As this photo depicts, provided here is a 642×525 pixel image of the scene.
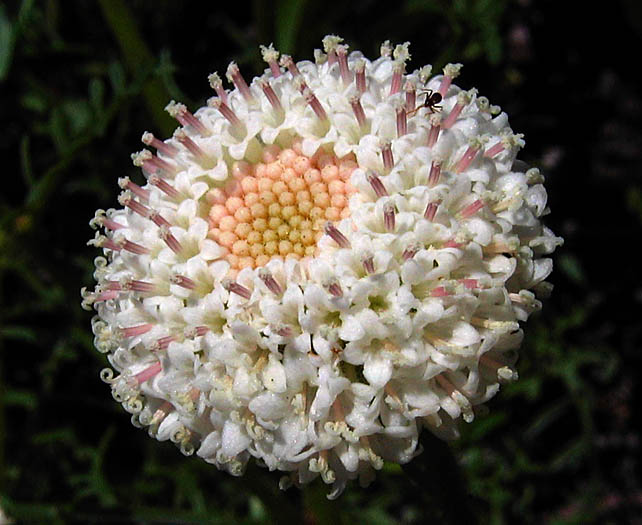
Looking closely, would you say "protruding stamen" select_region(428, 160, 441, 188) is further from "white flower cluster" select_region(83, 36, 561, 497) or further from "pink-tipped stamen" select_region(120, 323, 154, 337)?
"pink-tipped stamen" select_region(120, 323, 154, 337)

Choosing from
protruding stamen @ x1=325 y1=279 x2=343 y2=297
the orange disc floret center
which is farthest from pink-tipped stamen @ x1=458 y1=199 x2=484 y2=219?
protruding stamen @ x1=325 y1=279 x2=343 y2=297


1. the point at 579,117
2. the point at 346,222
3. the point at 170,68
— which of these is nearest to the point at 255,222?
the point at 346,222

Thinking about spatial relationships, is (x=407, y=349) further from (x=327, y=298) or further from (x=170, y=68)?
(x=170, y=68)

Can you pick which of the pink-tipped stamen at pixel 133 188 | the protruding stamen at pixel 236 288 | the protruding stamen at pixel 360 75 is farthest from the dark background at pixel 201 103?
the protruding stamen at pixel 236 288

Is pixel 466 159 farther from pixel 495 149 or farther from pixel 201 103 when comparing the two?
pixel 201 103

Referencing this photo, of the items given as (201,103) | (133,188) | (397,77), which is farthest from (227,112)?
(201,103)

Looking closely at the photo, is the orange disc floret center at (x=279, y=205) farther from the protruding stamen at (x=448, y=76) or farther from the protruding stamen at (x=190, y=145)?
the protruding stamen at (x=448, y=76)
